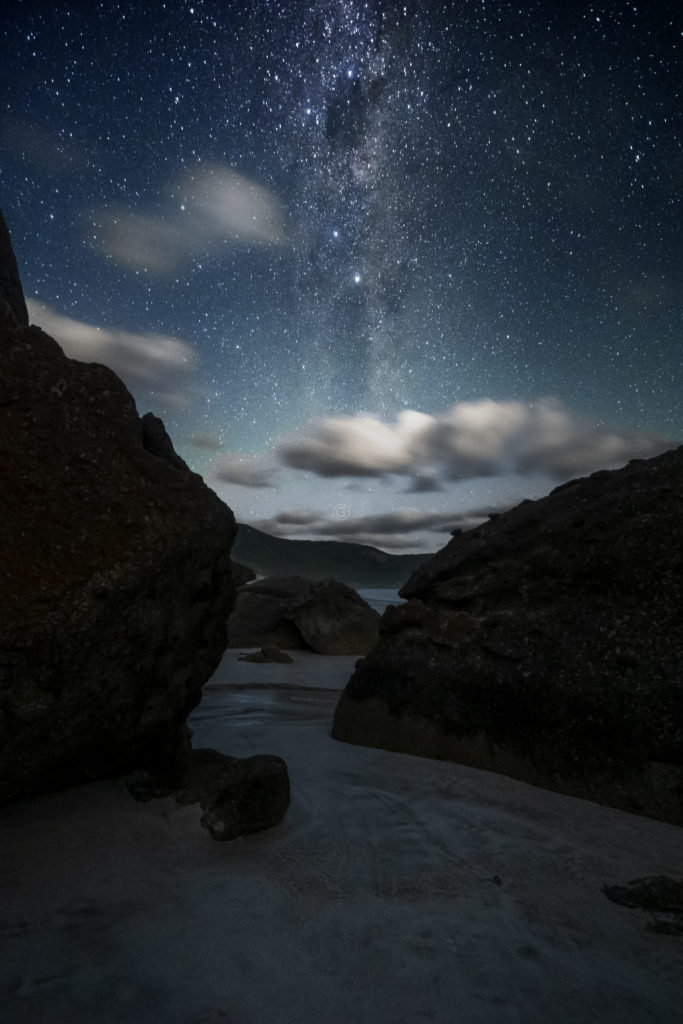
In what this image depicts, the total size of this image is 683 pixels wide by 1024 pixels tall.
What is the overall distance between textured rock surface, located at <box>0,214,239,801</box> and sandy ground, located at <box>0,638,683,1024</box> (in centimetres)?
40

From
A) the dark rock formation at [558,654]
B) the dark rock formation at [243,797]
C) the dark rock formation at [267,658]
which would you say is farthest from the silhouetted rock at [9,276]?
the dark rock formation at [267,658]

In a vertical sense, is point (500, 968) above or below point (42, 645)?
below

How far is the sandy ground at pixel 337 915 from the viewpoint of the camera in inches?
64.8

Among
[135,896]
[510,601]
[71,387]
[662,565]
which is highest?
[71,387]

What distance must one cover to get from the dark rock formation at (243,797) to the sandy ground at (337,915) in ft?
0.23

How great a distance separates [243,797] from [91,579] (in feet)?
4.61

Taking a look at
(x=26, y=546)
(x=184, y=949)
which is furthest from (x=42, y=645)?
(x=184, y=949)

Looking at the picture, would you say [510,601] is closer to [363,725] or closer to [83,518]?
[363,725]

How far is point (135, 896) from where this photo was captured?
2.14 meters

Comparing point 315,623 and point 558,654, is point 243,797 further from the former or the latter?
point 315,623

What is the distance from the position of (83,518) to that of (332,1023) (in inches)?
90.4

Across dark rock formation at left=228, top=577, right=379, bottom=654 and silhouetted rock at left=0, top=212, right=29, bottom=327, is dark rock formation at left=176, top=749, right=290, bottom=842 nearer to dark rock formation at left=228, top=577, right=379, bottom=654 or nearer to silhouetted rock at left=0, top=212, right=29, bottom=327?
silhouetted rock at left=0, top=212, right=29, bottom=327

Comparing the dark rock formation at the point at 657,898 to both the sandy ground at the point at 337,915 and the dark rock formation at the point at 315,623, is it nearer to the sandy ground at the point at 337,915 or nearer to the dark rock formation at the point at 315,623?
the sandy ground at the point at 337,915

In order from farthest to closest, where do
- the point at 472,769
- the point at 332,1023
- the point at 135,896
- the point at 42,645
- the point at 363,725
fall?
1. the point at 363,725
2. the point at 472,769
3. the point at 42,645
4. the point at 135,896
5. the point at 332,1023
